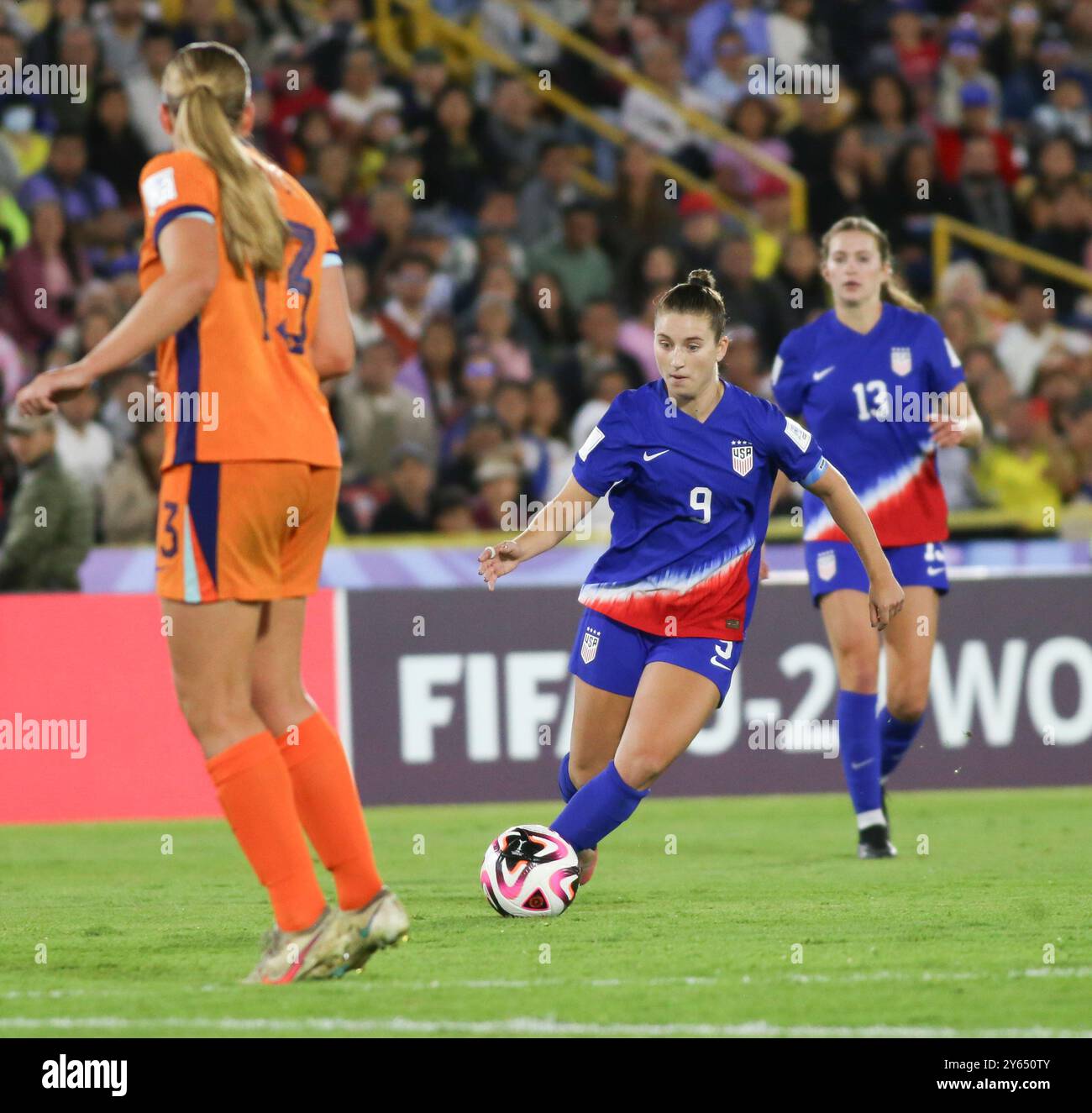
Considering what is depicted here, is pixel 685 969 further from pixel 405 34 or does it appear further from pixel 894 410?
pixel 405 34

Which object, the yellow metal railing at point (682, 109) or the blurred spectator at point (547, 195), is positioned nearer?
the blurred spectator at point (547, 195)

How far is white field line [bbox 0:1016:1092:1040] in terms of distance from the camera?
176 inches

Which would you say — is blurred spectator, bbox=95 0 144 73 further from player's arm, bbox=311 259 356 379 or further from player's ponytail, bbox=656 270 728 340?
player's arm, bbox=311 259 356 379

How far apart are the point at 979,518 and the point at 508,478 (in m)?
2.92

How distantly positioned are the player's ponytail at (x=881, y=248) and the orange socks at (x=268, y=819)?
4.24m

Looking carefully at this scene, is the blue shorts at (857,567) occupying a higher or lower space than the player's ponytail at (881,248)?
lower

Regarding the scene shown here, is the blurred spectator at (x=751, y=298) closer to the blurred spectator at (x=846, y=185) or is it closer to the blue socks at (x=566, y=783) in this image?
the blurred spectator at (x=846, y=185)

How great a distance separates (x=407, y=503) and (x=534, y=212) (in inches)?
137

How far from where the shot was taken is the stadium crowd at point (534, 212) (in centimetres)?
1274

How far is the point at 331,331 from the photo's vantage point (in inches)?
207

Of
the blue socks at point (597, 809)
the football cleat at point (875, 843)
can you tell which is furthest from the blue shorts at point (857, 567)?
the blue socks at point (597, 809)

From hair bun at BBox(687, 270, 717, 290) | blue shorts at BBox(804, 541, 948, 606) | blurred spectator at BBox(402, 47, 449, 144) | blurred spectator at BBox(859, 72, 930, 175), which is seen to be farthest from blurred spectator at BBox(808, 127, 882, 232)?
hair bun at BBox(687, 270, 717, 290)

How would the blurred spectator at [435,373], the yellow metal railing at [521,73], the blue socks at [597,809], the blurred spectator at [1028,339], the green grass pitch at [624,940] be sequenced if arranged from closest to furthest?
1. the green grass pitch at [624,940]
2. the blue socks at [597,809]
3. the blurred spectator at [435,373]
4. the blurred spectator at [1028,339]
5. the yellow metal railing at [521,73]

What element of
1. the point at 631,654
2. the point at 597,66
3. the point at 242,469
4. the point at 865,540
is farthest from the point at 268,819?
the point at 597,66
